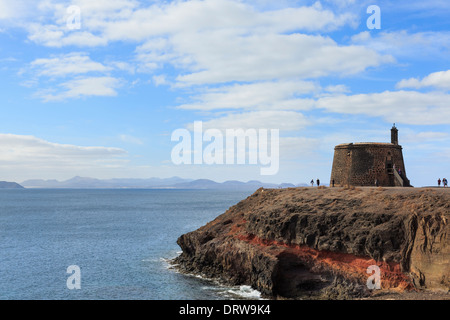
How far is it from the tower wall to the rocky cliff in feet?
27.3

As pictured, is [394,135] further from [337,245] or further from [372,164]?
[337,245]

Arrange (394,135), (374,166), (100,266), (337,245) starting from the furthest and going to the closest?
1. (394,135)
2. (374,166)
3. (100,266)
4. (337,245)

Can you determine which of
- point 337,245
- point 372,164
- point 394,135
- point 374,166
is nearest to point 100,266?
point 337,245

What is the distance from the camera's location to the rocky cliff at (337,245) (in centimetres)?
2870

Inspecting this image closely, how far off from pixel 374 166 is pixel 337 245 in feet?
59.0

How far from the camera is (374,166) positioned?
47031mm

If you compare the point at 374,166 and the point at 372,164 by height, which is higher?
the point at 372,164

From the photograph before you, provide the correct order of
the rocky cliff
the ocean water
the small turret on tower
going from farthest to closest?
the small turret on tower < the ocean water < the rocky cliff

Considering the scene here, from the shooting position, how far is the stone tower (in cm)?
4688

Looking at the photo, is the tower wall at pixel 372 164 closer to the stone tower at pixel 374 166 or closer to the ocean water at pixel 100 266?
the stone tower at pixel 374 166

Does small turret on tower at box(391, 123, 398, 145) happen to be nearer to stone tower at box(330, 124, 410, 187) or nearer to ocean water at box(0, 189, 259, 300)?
stone tower at box(330, 124, 410, 187)

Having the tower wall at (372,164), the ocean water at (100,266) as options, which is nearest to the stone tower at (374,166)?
the tower wall at (372,164)

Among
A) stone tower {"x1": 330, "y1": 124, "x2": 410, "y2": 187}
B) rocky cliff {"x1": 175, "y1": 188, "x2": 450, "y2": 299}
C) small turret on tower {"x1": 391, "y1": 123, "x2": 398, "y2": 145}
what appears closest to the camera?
rocky cliff {"x1": 175, "y1": 188, "x2": 450, "y2": 299}

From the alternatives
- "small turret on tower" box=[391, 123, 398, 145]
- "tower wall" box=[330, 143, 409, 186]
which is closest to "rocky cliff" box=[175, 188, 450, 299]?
"tower wall" box=[330, 143, 409, 186]
